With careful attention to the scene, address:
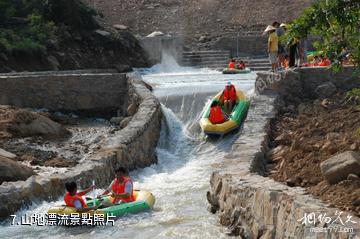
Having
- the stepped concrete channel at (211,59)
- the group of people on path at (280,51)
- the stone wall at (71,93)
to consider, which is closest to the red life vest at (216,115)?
the group of people on path at (280,51)

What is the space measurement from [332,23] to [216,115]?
923 centimetres

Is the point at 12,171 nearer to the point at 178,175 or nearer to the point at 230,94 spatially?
the point at 178,175

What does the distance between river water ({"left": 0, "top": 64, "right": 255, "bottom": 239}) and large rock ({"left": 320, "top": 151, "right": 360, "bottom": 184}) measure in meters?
1.61

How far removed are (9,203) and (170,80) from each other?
12748 mm

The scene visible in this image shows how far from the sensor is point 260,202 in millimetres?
7461

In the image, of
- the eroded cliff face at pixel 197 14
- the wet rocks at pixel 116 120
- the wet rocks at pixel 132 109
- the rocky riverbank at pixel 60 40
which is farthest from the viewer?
the eroded cliff face at pixel 197 14

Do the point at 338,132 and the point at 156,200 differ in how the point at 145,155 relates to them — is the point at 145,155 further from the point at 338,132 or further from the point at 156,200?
the point at 338,132

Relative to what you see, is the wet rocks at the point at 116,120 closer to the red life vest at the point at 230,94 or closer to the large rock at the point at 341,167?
the red life vest at the point at 230,94

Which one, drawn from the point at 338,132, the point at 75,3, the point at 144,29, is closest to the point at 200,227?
the point at 338,132

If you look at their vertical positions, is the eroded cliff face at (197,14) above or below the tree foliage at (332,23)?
above

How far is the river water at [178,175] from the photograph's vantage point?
8.86 metres

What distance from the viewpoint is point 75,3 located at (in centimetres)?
2777

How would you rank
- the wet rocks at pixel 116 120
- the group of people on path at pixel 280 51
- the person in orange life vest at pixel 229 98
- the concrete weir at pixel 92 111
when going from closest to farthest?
the concrete weir at pixel 92 111 < the person in orange life vest at pixel 229 98 < the group of people on path at pixel 280 51 < the wet rocks at pixel 116 120

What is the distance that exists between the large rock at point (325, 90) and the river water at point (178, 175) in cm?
216
